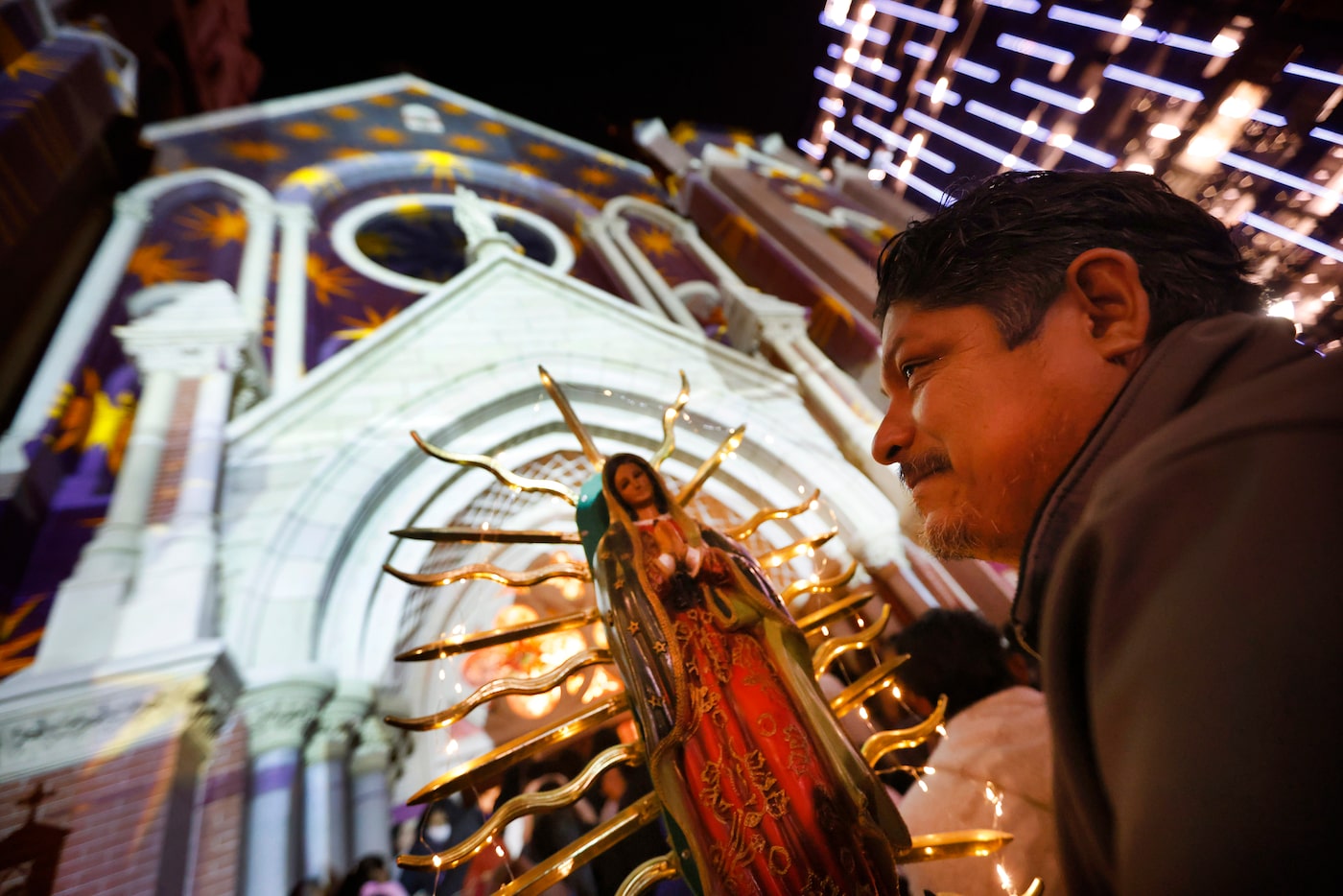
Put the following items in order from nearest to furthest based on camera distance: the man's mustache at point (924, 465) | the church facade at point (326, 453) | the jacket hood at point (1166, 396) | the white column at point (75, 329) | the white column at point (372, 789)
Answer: the jacket hood at point (1166, 396)
the man's mustache at point (924, 465)
the church facade at point (326, 453)
the white column at point (372, 789)
the white column at point (75, 329)

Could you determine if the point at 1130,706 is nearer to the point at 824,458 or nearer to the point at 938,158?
the point at 824,458

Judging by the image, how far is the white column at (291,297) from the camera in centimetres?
520

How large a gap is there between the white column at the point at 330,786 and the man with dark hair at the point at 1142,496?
3.30m

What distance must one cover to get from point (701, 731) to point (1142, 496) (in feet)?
5.10

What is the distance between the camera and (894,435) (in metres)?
1.40

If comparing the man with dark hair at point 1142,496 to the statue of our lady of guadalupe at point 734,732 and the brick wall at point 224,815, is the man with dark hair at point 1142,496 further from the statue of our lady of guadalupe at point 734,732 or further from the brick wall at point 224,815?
the brick wall at point 224,815

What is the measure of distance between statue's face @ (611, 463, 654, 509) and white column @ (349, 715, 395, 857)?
2217mm

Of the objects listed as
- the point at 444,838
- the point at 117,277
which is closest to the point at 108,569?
the point at 444,838

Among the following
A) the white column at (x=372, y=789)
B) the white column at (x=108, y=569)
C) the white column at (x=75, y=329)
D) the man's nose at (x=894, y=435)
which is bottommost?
the man's nose at (x=894, y=435)

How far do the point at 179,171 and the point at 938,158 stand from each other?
1030 centimetres

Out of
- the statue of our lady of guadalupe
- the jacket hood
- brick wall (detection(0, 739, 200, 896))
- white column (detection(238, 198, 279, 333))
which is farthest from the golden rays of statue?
white column (detection(238, 198, 279, 333))

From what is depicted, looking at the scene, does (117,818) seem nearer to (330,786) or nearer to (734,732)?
(330,786)

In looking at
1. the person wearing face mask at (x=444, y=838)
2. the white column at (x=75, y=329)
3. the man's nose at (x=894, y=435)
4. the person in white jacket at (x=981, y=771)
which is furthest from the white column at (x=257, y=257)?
the person in white jacket at (x=981, y=771)

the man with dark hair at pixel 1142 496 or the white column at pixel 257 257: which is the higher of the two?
the white column at pixel 257 257
